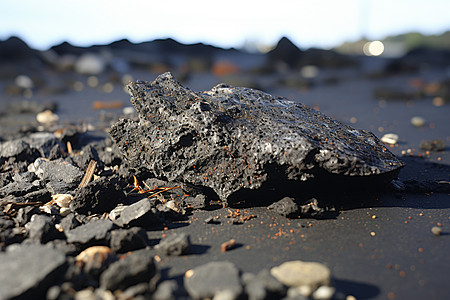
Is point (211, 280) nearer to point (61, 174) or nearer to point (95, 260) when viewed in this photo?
point (95, 260)

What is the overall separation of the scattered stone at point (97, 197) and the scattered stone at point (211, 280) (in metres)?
1.28

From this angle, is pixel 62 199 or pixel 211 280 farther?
pixel 62 199

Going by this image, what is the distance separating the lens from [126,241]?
279 cm

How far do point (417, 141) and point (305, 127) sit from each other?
130 inches

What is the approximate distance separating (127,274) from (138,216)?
85 cm

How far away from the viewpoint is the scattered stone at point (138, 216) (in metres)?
3.08

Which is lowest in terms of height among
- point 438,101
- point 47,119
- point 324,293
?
point 324,293

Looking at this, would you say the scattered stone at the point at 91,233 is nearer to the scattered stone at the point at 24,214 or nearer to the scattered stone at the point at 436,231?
the scattered stone at the point at 24,214

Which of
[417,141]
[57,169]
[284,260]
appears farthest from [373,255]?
[417,141]

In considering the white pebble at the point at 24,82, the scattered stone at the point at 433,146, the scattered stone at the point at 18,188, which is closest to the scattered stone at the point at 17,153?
the scattered stone at the point at 18,188

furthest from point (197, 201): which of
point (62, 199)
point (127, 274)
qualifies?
point (127, 274)

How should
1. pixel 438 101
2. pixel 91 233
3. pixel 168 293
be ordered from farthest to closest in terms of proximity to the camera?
pixel 438 101 → pixel 91 233 → pixel 168 293

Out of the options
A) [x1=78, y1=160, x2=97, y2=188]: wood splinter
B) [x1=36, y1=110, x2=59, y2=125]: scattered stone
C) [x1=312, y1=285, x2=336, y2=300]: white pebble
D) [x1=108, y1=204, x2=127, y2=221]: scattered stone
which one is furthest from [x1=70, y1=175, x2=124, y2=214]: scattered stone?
[x1=36, y1=110, x2=59, y2=125]: scattered stone

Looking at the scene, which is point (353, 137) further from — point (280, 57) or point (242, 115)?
point (280, 57)
